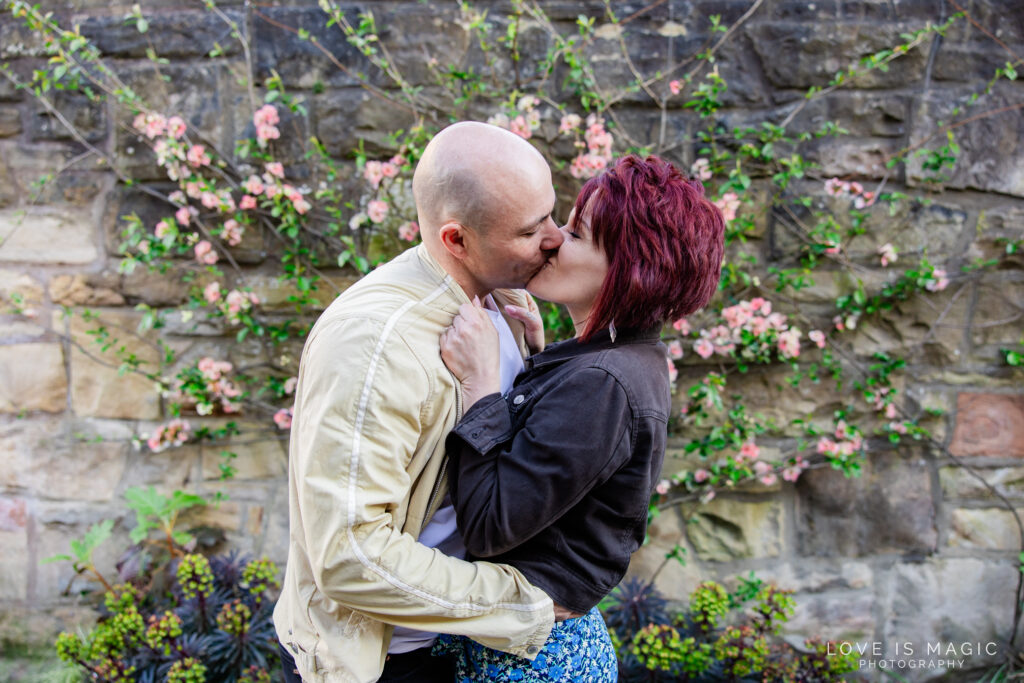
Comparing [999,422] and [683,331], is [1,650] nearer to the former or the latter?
[683,331]

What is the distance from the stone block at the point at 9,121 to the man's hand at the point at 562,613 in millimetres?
2773

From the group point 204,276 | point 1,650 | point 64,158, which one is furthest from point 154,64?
point 1,650

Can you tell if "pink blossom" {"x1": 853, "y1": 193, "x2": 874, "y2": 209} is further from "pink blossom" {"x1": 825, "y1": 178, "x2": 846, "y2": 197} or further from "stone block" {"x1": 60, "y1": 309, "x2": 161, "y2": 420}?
"stone block" {"x1": 60, "y1": 309, "x2": 161, "y2": 420}

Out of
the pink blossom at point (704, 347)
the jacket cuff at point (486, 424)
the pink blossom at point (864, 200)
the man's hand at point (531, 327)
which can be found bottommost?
the pink blossom at point (704, 347)

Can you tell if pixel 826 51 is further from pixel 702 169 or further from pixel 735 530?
pixel 735 530

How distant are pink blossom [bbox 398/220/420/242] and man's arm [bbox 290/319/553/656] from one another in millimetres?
1408

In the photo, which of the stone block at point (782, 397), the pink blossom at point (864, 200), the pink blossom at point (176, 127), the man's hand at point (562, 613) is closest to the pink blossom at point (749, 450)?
the stone block at point (782, 397)

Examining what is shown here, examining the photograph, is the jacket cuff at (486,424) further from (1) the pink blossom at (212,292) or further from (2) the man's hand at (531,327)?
(1) the pink blossom at (212,292)

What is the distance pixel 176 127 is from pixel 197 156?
0.43 ft

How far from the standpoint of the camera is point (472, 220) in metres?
1.36

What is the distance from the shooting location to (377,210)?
2.59m

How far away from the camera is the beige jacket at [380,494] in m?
1.19

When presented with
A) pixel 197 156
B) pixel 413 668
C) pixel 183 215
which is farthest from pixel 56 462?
pixel 413 668

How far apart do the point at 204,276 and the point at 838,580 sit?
2.82 m
